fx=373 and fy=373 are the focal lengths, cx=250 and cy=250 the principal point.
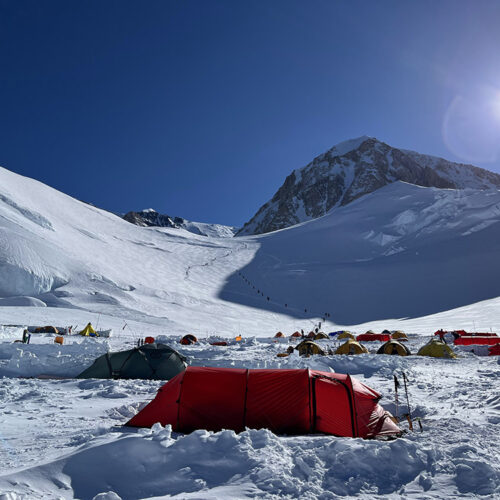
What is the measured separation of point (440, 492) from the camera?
4094 mm

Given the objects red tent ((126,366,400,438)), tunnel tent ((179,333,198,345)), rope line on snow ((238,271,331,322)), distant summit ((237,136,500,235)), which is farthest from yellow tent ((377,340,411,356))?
distant summit ((237,136,500,235))

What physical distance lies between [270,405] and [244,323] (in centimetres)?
3283

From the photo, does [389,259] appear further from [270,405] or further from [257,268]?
[270,405]

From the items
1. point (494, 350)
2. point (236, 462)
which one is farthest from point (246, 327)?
point (236, 462)

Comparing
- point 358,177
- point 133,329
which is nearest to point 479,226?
point 133,329

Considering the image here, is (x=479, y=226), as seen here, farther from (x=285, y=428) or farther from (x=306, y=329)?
(x=285, y=428)

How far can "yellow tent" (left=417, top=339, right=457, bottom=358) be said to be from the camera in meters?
Answer: 18.6

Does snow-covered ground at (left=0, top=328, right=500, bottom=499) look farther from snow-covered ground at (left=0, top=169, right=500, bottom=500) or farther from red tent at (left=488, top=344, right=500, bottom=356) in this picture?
red tent at (left=488, top=344, right=500, bottom=356)

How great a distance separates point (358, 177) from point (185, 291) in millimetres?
159934

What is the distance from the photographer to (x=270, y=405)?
662 centimetres

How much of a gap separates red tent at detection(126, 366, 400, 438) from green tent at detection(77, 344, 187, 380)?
6050 millimetres

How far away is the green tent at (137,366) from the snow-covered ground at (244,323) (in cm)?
133

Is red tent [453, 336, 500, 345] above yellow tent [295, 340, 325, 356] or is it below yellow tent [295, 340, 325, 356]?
above

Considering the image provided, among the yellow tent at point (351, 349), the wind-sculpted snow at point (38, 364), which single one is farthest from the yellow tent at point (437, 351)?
the wind-sculpted snow at point (38, 364)
